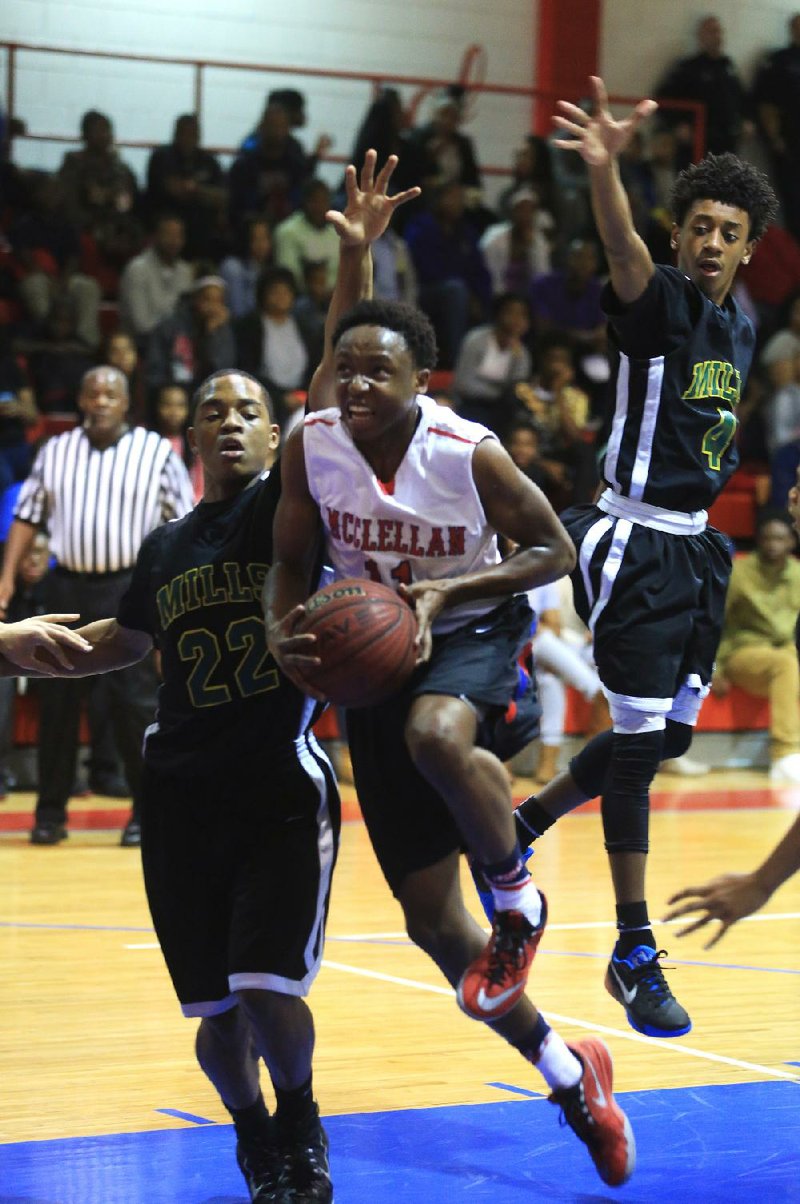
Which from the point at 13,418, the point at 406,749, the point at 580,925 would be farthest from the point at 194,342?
the point at 406,749

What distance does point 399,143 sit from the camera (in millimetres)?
13055

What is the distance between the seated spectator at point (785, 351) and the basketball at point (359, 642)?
9.80m

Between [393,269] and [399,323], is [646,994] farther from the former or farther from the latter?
[393,269]

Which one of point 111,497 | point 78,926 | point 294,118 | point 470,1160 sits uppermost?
point 294,118

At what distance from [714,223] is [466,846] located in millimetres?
1787

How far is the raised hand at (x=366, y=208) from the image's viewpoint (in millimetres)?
4301

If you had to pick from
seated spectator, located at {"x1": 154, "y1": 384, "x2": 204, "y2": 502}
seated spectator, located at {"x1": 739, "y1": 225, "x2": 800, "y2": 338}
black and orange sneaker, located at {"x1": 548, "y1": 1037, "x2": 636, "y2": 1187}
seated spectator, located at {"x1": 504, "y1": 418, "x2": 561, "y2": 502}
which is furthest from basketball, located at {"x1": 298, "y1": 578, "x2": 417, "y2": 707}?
seated spectator, located at {"x1": 739, "y1": 225, "x2": 800, "y2": 338}

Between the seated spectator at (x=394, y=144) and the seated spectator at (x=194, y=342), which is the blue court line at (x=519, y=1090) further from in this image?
the seated spectator at (x=394, y=144)

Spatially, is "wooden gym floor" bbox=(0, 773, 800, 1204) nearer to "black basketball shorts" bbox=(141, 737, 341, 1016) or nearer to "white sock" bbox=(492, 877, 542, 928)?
"black basketball shorts" bbox=(141, 737, 341, 1016)

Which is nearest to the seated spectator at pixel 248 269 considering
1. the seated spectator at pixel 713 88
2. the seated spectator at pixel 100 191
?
the seated spectator at pixel 100 191

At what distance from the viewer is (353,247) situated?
14.1ft

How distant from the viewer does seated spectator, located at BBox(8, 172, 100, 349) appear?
454 inches

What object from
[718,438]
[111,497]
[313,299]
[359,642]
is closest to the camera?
[359,642]

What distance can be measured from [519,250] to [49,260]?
3425 millimetres
